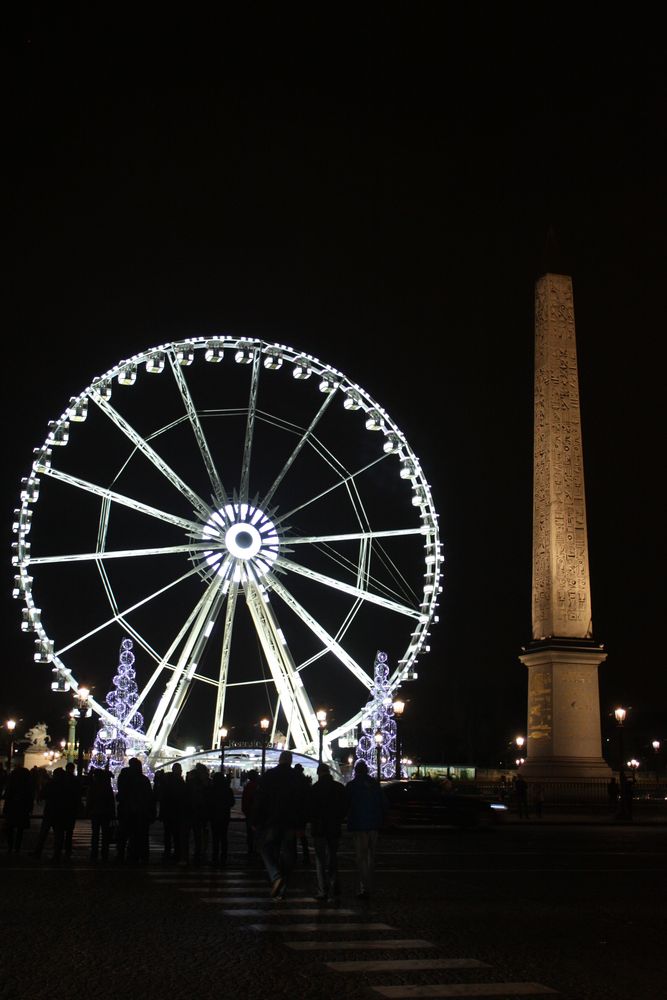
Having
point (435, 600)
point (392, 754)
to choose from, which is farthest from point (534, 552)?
point (392, 754)

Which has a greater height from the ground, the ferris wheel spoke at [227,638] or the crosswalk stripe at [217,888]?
the ferris wheel spoke at [227,638]

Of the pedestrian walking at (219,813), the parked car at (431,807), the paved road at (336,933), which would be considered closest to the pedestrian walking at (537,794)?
the parked car at (431,807)

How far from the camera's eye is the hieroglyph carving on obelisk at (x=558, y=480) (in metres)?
38.4

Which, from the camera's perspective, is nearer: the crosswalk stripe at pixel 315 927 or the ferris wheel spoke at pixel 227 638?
the crosswalk stripe at pixel 315 927

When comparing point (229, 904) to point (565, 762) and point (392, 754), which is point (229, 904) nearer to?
point (565, 762)

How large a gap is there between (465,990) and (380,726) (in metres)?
36.2

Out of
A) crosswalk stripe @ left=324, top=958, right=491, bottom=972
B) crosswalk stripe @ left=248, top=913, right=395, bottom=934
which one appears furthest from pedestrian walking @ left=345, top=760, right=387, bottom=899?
crosswalk stripe @ left=324, top=958, right=491, bottom=972

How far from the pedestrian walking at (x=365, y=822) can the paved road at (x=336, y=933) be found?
303mm

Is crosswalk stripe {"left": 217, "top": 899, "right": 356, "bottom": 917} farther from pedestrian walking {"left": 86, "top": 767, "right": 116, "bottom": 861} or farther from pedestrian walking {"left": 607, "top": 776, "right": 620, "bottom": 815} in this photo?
pedestrian walking {"left": 607, "top": 776, "right": 620, "bottom": 815}

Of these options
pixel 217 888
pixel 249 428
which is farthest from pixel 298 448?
pixel 217 888

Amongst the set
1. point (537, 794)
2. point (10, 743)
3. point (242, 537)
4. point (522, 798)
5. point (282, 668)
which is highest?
point (242, 537)

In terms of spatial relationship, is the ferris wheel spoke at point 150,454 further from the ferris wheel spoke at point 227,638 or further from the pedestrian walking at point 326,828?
the pedestrian walking at point 326,828

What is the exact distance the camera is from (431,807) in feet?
95.1

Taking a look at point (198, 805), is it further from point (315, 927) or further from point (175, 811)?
point (315, 927)
